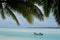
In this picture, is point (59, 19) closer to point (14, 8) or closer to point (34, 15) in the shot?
point (34, 15)

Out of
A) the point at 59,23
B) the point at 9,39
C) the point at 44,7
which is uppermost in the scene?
the point at 44,7

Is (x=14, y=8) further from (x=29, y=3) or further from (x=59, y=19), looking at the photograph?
(x=59, y=19)

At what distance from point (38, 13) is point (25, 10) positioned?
51 cm

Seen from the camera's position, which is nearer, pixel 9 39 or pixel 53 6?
pixel 53 6

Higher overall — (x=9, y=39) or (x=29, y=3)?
(x=29, y=3)

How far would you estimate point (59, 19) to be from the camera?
1000cm

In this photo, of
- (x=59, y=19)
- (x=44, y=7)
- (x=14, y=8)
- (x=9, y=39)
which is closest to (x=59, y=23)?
(x=59, y=19)

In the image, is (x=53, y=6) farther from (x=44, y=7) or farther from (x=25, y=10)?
(x=25, y=10)

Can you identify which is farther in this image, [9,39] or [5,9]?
[9,39]

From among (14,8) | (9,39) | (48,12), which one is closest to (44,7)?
(48,12)

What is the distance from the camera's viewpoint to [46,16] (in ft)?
33.9

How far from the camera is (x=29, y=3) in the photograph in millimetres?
10156

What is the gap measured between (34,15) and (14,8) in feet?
2.74

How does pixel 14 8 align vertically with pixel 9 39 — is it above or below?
above
